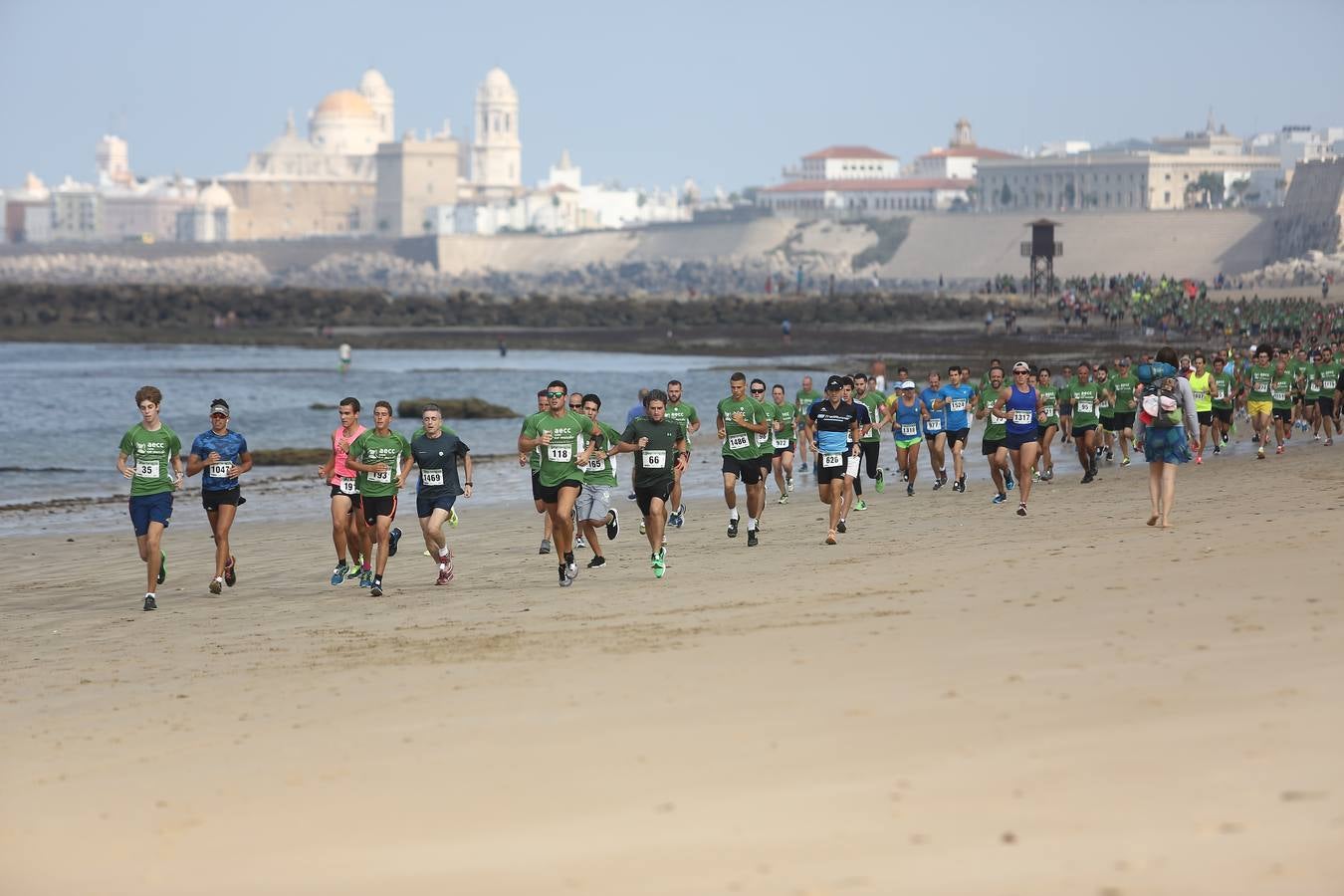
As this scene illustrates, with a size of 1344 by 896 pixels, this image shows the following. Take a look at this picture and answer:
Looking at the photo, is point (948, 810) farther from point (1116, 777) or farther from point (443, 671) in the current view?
point (443, 671)

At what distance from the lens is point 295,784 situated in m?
7.62

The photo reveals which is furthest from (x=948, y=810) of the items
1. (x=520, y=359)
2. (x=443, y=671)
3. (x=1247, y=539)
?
(x=520, y=359)

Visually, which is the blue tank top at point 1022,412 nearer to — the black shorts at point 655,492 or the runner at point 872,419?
the runner at point 872,419

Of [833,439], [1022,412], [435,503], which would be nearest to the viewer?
[435,503]

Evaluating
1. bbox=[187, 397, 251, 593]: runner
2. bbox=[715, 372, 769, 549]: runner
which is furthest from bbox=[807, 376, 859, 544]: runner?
bbox=[187, 397, 251, 593]: runner

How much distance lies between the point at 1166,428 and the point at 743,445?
364 centimetres

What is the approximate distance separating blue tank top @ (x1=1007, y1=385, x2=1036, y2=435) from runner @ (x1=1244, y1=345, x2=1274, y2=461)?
6.37 m

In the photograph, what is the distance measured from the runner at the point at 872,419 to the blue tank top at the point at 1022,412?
2.51m

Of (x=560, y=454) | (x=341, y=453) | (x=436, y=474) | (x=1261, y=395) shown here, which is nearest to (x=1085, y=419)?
(x=1261, y=395)

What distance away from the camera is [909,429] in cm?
2000

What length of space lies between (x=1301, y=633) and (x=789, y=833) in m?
3.55

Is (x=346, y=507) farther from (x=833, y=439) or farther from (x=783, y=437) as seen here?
(x=783, y=437)

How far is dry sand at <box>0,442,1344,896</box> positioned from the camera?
6473 millimetres

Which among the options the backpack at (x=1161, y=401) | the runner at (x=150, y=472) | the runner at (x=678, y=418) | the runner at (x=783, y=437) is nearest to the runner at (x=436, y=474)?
the runner at (x=150, y=472)
